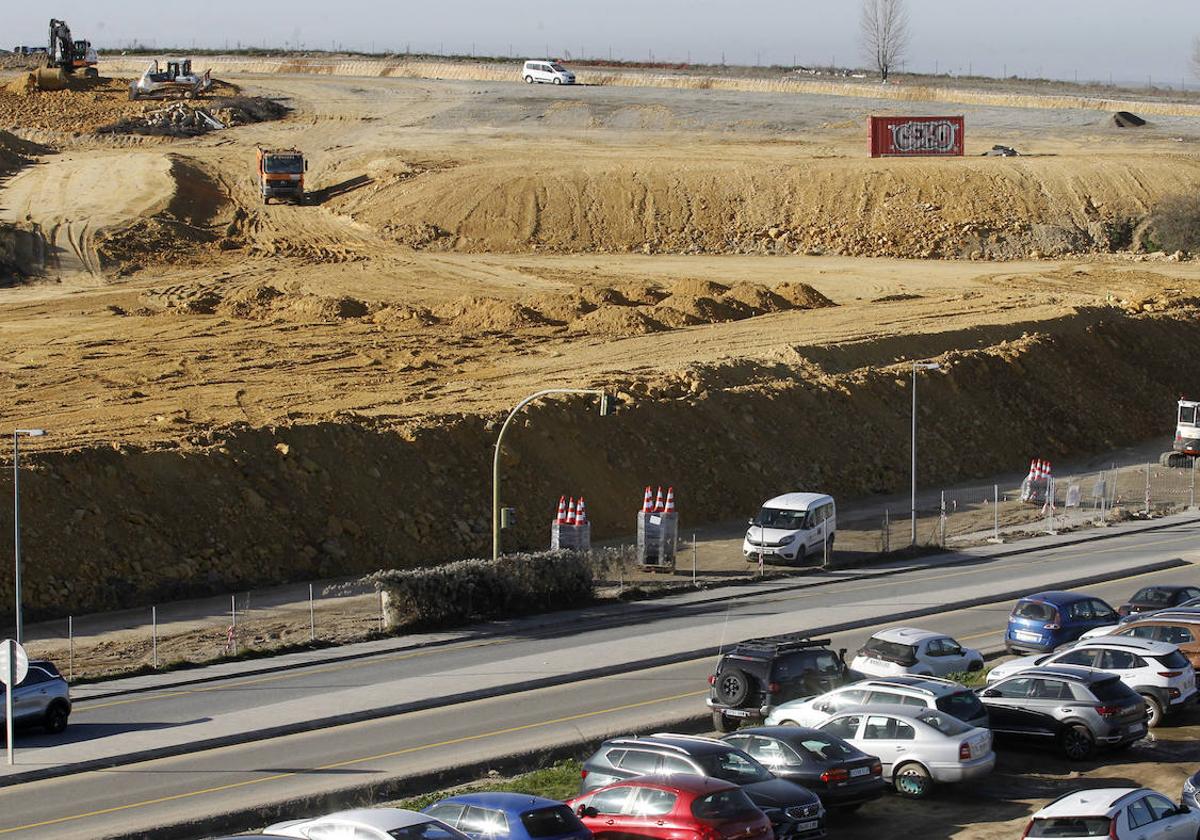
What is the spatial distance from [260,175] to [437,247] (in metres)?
12.7

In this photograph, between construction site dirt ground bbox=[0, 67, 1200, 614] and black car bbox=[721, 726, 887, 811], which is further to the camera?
construction site dirt ground bbox=[0, 67, 1200, 614]

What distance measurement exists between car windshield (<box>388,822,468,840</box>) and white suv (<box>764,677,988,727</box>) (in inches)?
336

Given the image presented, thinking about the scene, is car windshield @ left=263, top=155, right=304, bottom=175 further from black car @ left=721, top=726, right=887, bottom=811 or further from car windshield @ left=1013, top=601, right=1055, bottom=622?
black car @ left=721, top=726, right=887, bottom=811

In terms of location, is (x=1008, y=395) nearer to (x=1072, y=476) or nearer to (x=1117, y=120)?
(x=1072, y=476)

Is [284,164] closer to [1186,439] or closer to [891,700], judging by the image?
[1186,439]

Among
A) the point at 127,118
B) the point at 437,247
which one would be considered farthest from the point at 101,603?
the point at 127,118

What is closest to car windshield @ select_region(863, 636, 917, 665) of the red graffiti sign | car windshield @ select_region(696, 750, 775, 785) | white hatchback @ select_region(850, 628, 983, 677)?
white hatchback @ select_region(850, 628, 983, 677)

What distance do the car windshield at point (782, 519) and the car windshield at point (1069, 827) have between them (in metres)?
24.8

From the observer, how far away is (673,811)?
63.6 ft

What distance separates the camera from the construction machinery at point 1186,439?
57.8 meters

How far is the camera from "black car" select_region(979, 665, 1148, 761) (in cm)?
2514

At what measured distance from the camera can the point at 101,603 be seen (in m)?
38.0

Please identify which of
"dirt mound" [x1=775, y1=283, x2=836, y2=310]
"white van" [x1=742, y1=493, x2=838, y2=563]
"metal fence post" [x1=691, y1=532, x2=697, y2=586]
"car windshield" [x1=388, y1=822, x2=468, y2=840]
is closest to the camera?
"car windshield" [x1=388, y1=822, x2=468, y2=840]

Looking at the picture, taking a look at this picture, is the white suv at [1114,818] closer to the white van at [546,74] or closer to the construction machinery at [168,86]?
the construction machinery at [168,86]
